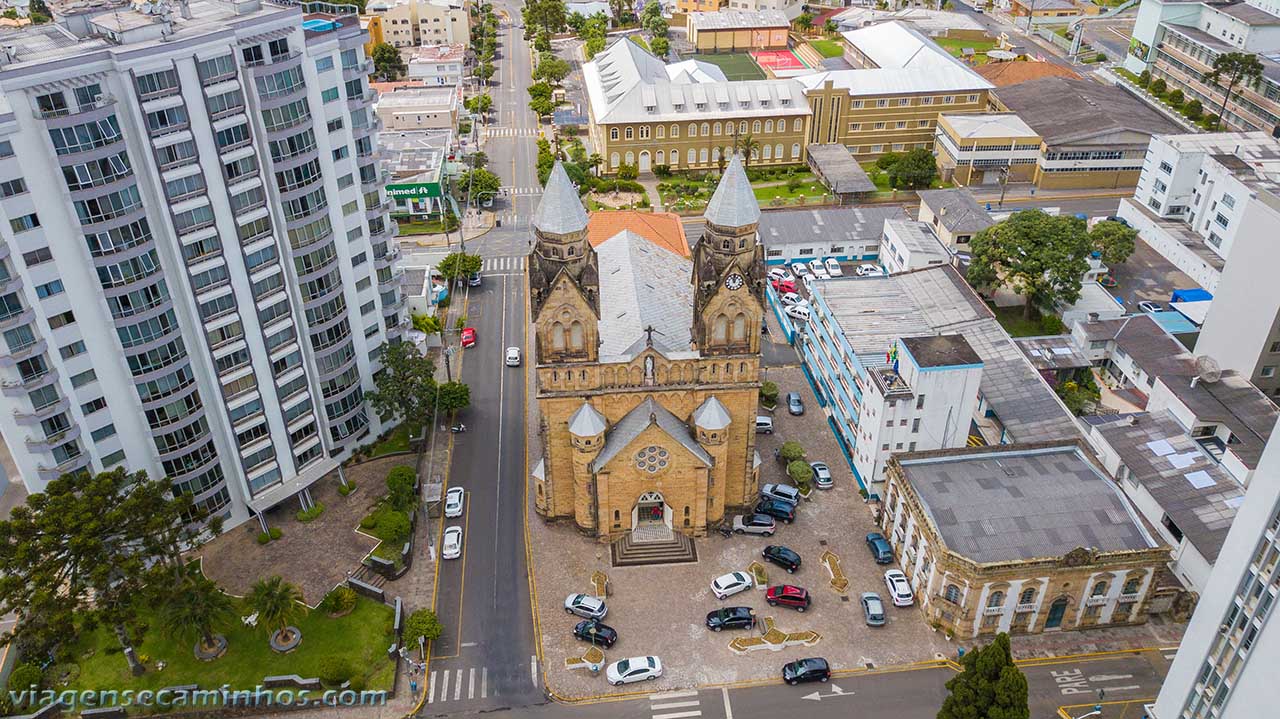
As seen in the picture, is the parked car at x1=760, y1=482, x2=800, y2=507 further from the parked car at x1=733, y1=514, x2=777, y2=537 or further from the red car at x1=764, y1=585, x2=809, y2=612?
the red car at x1=764, y1=585, x2=809, y2=612

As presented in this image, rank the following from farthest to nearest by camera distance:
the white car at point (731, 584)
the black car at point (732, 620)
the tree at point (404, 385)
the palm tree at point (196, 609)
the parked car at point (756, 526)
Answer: the tree at point (404, 385) < the parked car at point (756, 526) < the white car at point (731, 584) < the black car at point (732, 620) < the palm tree at point (196, 609)

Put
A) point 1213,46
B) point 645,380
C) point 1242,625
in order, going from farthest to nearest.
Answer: point 1213,46, point 645,380, point 1242,625

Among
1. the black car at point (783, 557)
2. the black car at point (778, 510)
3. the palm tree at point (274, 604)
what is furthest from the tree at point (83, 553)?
the black car at point (778, 510)

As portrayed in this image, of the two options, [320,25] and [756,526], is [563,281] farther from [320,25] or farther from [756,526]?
[320,25]

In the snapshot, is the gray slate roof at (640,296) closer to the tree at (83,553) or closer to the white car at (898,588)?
the white car at (898,588)

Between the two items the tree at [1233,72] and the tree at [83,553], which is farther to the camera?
the tree at [1233,72]

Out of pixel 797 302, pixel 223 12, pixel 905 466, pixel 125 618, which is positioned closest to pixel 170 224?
pixel 223 12

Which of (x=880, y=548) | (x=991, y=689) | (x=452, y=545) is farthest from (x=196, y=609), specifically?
(x=991, y=689)

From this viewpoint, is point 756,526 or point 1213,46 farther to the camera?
point 1213,46
